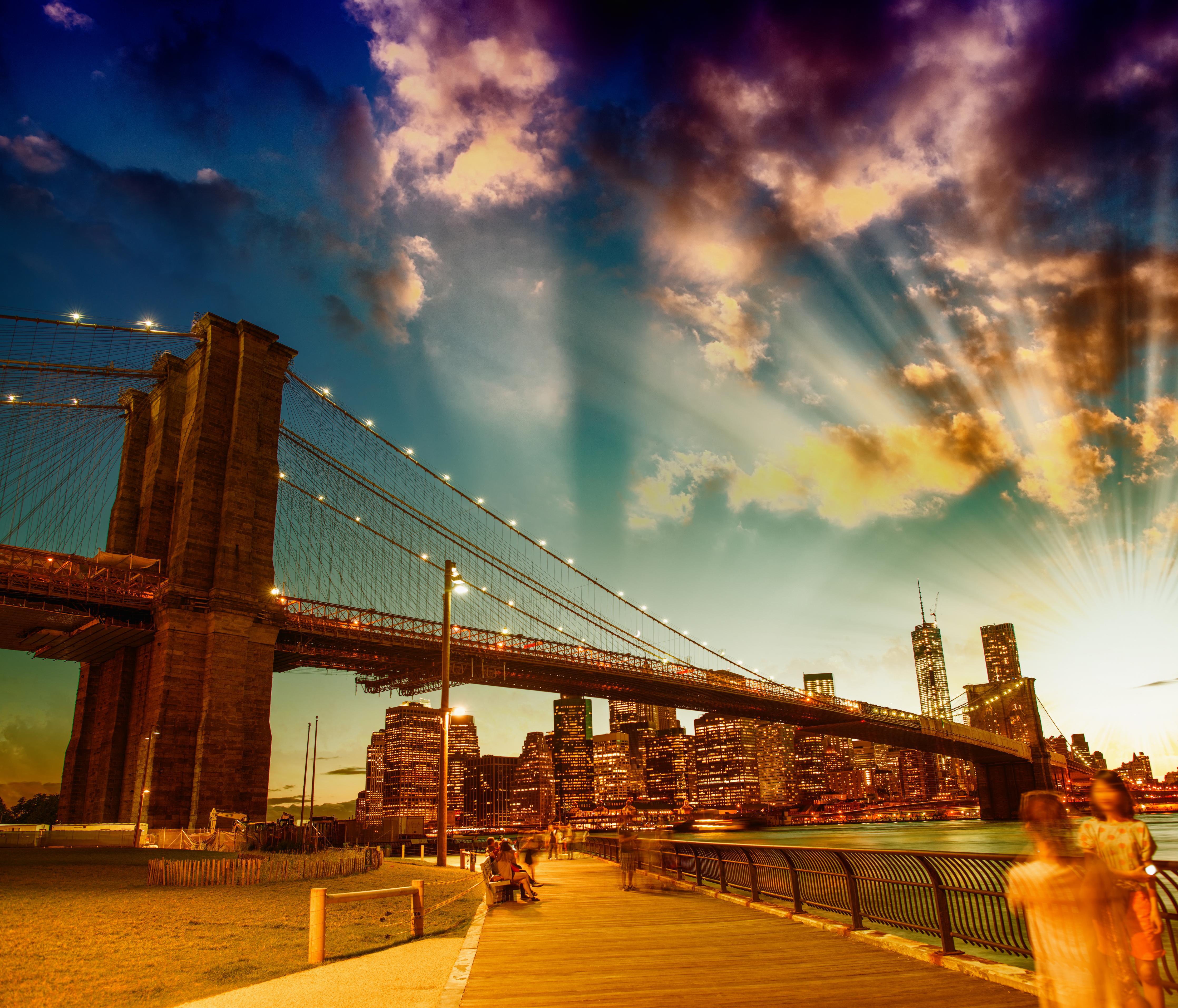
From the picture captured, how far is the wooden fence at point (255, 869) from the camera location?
19.3 metres

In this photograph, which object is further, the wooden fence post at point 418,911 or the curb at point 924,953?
the wooden fence post at point 418,911

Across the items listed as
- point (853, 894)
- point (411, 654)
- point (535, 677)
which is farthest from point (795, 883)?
point (535, 677)

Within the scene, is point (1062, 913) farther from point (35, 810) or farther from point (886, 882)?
point (35, 810)

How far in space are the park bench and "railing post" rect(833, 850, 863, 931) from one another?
710 cm

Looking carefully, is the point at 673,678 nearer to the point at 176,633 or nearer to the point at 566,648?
the point at 566,648

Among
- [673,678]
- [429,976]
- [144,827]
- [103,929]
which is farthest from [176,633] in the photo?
[673,678]

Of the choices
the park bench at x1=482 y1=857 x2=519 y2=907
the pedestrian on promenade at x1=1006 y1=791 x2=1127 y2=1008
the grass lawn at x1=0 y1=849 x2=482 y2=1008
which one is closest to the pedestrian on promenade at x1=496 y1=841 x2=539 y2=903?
the park bench at x1=482 y1=857 x2=519 y2=907

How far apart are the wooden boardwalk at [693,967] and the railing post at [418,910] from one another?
3.23 ft

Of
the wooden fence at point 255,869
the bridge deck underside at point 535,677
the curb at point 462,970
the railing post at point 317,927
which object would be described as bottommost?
the wooden fence at point 255,869

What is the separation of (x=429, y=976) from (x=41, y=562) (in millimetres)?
39024

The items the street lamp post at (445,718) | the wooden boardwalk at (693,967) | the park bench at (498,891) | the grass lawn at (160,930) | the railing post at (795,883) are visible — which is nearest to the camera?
the wooden boardwalk at (693,967)

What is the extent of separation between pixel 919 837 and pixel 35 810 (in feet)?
379

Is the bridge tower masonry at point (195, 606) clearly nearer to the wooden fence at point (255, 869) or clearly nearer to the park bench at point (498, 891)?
the wooden fence at point (255, 869)

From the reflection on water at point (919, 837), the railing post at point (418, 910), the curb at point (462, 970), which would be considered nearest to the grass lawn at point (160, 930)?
the railing post at point (418, 910)
